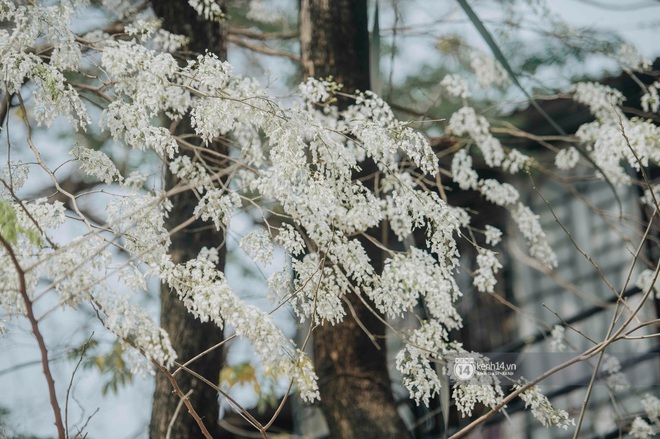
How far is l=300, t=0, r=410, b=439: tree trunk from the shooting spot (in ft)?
11.8

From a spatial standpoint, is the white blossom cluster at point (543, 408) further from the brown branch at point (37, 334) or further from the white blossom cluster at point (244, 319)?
the brown branch at point (37, 334)

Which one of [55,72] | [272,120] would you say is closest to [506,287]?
[272,120]

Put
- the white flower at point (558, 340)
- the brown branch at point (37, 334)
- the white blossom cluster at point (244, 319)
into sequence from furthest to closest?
the white flower at point (558, 340), the white blossom cluster at point (244, 319), the brown branch at point (37, 334)

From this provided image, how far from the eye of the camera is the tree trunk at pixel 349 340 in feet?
11.8

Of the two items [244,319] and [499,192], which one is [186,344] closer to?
[244,319]

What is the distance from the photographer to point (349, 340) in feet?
12.2

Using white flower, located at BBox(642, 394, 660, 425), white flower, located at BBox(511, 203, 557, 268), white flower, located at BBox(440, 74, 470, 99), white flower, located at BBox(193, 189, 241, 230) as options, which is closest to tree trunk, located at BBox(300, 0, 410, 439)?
white flower, located at BBox(440, 74, 470, 99)

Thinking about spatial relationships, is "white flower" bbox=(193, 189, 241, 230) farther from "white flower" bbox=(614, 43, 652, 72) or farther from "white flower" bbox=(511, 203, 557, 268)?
"white flower" bbox=(614, 43, 652, 72)

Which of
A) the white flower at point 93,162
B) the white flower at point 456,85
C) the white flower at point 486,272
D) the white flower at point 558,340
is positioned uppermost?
the white flower at point 456,85

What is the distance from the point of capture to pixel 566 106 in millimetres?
5379

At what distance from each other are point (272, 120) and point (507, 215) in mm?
4247

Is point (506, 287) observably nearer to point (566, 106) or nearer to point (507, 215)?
point (507, 215)

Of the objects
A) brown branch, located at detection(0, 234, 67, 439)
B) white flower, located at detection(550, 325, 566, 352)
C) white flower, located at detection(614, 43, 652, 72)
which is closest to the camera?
brown branch, located at detection(0, 234, 67, 439)

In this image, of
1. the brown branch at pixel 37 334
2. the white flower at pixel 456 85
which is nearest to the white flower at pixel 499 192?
the white flower at pixel 456 85
